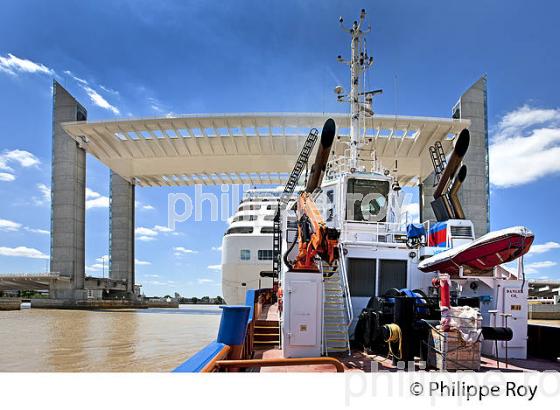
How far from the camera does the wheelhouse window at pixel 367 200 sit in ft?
43.0

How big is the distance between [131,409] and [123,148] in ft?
138

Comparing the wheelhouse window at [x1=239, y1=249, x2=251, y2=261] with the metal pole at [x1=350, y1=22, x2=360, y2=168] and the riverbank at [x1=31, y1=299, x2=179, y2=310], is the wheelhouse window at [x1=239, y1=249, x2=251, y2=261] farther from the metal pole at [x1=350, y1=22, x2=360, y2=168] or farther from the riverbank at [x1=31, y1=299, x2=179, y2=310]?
the riverbank at [x1=31, y1=299, x2=179, y2=310]

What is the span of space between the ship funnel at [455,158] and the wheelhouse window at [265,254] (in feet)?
53.2

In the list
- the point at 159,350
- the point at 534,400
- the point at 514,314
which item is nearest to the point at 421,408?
the point at 534,400

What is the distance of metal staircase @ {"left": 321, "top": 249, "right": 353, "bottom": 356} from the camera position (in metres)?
9.04

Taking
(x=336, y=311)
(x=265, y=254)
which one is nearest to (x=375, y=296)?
(x=336, y=311)

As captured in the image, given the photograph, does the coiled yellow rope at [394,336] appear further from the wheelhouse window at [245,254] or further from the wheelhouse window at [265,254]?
the wheelhouse window at [245,254]

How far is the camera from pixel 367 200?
13.3 metres

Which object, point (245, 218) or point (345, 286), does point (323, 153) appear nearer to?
point (345, 286)

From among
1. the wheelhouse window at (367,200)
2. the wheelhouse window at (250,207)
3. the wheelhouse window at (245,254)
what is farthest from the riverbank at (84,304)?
the wheelhouse window at (367,200)

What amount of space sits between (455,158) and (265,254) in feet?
58.6

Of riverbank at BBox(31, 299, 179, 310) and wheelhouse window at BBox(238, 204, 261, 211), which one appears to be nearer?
wheelhouse window at BBox(238, 204, 261, 211)

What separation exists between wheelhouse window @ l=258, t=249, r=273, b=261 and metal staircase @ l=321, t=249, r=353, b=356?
20.6 meters

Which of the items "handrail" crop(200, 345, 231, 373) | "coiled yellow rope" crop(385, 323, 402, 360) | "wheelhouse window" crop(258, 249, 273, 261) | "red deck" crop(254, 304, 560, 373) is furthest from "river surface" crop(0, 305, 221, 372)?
"handrail" crop(200, 345, 231, 373)
